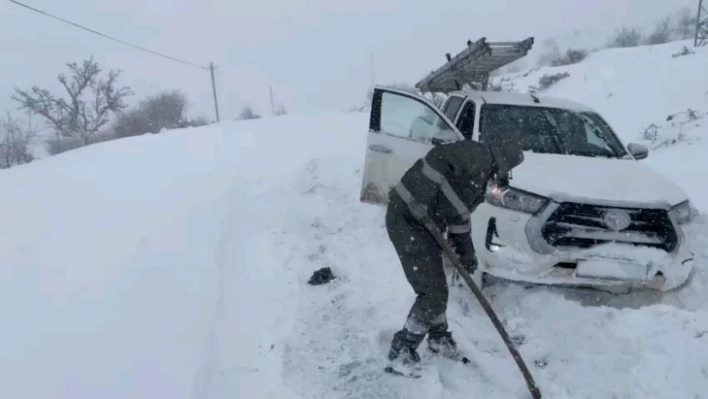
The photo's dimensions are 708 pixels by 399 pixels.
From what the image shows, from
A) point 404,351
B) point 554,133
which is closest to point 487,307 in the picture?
point 404,351

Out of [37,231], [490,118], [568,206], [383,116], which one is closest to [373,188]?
[383,116]

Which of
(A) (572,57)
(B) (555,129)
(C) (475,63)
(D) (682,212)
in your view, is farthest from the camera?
(A) (572,57)

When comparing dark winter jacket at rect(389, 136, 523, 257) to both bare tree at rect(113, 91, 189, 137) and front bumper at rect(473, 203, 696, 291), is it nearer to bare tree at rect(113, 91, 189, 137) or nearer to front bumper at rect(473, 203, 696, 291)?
front bumper at rect(473, 203, 696, 291)

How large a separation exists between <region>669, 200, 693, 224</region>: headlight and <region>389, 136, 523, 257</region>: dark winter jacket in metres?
A: 1.60

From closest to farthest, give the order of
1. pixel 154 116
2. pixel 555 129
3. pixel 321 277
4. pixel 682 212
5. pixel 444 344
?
pixel 444 344
pixel 682 212
pixel 321 277
pixel 555 129
pixel 154 116

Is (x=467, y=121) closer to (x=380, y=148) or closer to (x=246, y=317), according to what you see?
(x=380, y=148)

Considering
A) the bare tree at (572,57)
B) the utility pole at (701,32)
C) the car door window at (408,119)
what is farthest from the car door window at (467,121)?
the bare tree at (572,57)

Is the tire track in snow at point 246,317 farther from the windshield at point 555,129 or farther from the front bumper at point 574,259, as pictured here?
the windshield at point 555,129

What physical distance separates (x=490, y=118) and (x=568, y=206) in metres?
1.81

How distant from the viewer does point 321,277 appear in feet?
15.7

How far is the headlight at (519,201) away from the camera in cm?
385

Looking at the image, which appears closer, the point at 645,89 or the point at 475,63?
the point at 475,63

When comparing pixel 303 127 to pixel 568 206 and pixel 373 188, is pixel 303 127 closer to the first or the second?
pixel 373 188

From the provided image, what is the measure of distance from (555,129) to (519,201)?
5.56ft
